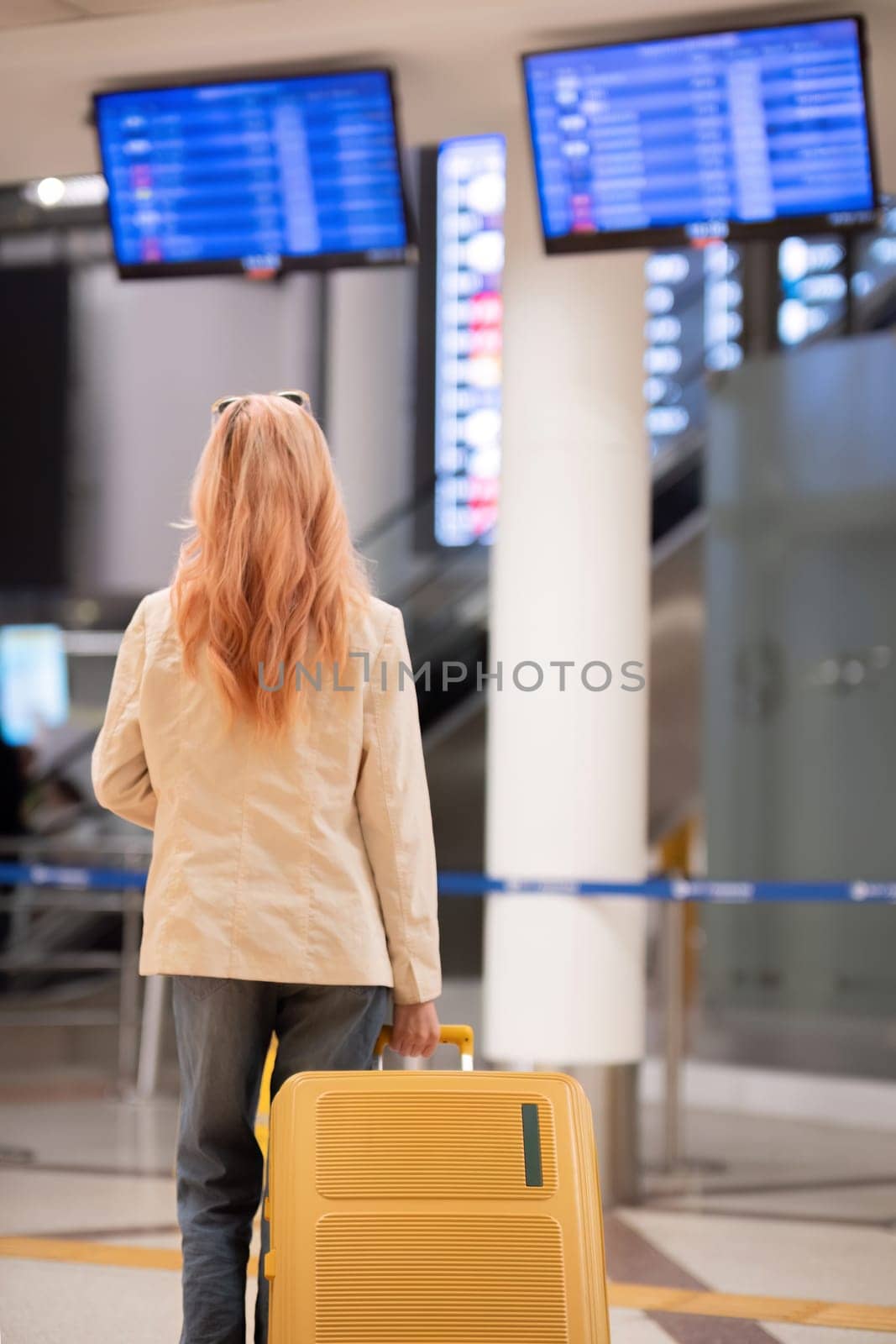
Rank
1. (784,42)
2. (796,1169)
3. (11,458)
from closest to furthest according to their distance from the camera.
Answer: (784,42) < (796,1169) < (11,458)

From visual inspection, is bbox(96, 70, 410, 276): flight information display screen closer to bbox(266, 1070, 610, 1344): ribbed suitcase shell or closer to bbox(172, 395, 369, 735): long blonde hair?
bbox(172, 395, 369, 735): long blonde hair

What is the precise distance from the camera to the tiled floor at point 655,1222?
3.77 m

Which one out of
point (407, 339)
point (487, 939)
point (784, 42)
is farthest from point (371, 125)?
point (407, 339)

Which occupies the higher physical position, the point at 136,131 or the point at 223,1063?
the point at 136,131

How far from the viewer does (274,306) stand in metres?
14.2

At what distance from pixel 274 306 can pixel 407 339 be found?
1.22 metres

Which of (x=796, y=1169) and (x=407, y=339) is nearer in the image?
(x=796, y=1169)

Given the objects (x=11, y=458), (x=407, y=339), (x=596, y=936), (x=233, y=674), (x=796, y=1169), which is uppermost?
(x=407, y=339)

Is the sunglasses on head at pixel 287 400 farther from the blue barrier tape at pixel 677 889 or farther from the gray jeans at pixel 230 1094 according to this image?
the blue barrier tape at pixel 677 889

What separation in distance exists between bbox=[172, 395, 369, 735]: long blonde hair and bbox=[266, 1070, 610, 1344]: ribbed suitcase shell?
0.67 metres

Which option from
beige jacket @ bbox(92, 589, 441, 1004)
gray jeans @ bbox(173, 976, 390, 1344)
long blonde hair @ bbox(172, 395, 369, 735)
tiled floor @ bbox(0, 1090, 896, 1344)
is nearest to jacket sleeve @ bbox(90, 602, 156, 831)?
beige jacket @ bbox(92, 589, 441, 1004)

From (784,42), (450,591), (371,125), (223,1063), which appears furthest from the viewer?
(450,591)

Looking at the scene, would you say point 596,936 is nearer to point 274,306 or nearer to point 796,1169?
point 796,1169

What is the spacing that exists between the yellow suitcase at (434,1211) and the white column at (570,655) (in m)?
2.73
